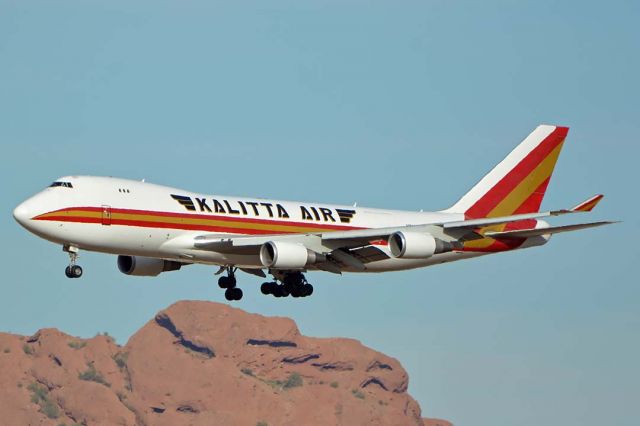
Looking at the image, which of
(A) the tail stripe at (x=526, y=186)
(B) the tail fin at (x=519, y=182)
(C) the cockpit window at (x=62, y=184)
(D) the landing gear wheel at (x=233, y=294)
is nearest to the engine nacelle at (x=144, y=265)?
(D) the landing gear wheel at (x=233, y=294)

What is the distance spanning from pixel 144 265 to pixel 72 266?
815 centimetres

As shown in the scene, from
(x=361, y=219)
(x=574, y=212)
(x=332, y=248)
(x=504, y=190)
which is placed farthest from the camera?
(x=504, y=190)

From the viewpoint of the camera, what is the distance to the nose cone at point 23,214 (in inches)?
2660

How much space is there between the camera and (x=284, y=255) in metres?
70.4

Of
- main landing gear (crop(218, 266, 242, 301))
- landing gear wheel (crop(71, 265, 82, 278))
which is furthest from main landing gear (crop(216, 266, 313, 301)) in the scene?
landing gear wheel (crop(71, 265, 82, 278))

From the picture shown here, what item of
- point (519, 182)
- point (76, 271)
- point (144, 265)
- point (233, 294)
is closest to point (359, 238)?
point (233, 294)

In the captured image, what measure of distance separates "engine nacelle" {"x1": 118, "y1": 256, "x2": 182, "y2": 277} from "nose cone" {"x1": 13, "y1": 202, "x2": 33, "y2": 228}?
9.53 metres

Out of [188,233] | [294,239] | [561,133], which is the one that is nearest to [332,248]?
[294,239]

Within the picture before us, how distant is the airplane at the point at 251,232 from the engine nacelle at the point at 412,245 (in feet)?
0.16

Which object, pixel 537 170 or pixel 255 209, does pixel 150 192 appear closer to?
pixel 255 209

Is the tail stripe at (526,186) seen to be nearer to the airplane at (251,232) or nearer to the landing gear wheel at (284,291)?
the airplane at (251,232)

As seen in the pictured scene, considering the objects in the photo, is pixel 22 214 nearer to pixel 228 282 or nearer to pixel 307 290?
pixel 228 282

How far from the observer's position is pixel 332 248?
73250 millimetres

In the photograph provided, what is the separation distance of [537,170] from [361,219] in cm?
1290
